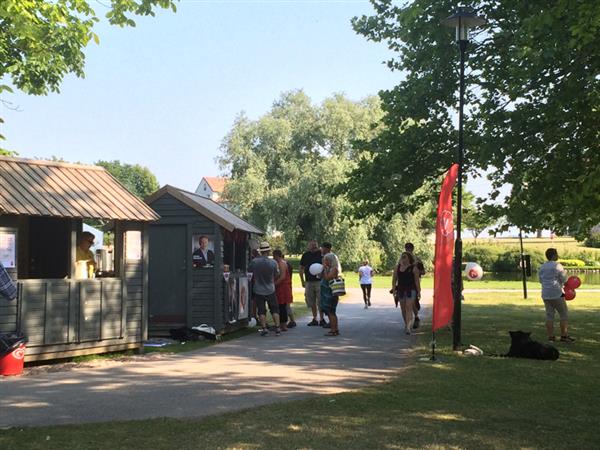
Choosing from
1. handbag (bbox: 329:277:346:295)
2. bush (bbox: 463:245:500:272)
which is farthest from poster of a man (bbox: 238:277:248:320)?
bush (bbox: 463:245:500:272)

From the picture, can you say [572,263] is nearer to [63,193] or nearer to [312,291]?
[312,291]

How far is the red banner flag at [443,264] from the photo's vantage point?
→ 1017 centimetres

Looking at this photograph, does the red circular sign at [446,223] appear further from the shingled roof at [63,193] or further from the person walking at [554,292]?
the shingled roof at [63,193]

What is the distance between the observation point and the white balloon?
14.2 m

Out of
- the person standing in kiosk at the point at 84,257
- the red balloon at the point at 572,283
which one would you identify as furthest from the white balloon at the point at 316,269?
the red balloon at the point at 572,283

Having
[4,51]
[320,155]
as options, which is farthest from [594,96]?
[320,155]

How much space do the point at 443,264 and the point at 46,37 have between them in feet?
33.5

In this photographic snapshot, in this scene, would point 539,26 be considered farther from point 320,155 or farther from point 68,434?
point 320,155

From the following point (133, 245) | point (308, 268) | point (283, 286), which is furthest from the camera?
point (308, 268)

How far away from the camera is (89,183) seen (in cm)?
1073

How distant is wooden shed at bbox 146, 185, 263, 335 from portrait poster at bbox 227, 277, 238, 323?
154mm

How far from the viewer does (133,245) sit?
35.8 feet

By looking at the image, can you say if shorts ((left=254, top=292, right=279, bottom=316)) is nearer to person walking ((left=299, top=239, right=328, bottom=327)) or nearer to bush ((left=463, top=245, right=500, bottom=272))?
person walking ((left=299, top=239, right=328, bottom=327))

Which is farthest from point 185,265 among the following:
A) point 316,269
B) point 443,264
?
point 443,264
